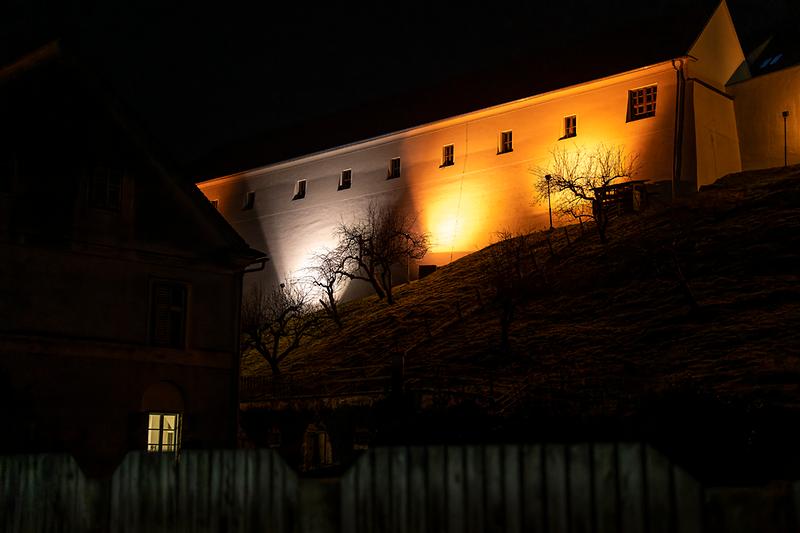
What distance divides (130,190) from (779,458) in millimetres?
14740

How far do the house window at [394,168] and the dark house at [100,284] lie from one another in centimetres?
3577

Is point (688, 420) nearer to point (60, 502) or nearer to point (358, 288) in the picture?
point (60, 502)

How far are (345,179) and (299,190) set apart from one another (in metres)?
4.16

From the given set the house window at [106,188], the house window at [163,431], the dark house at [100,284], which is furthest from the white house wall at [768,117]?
the house window at [163,431]

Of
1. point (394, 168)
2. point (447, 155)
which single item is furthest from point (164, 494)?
point (394, 168)

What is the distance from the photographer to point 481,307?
43281 mm

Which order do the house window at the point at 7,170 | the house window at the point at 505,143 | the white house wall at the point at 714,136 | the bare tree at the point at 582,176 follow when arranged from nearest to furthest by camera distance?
1. the house window at the point at 7,170
2. the white house wall at the point at 714,136
3. the bare tree at the point at 582,176
4. the house window at the point at 505,143

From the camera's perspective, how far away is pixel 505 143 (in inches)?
2142

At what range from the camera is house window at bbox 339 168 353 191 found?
62.0 meters

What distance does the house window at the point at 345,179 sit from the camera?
204 feet

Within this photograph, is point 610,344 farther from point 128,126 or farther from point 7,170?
point 7,170

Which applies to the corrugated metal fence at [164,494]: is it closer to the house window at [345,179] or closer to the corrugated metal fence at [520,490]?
the corrugated metal fence at [520,490]

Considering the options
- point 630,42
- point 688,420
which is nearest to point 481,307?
point 630,42

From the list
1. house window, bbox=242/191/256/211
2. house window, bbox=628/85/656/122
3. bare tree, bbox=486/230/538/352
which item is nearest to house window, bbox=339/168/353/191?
house window, bbox=242/191/256/211
